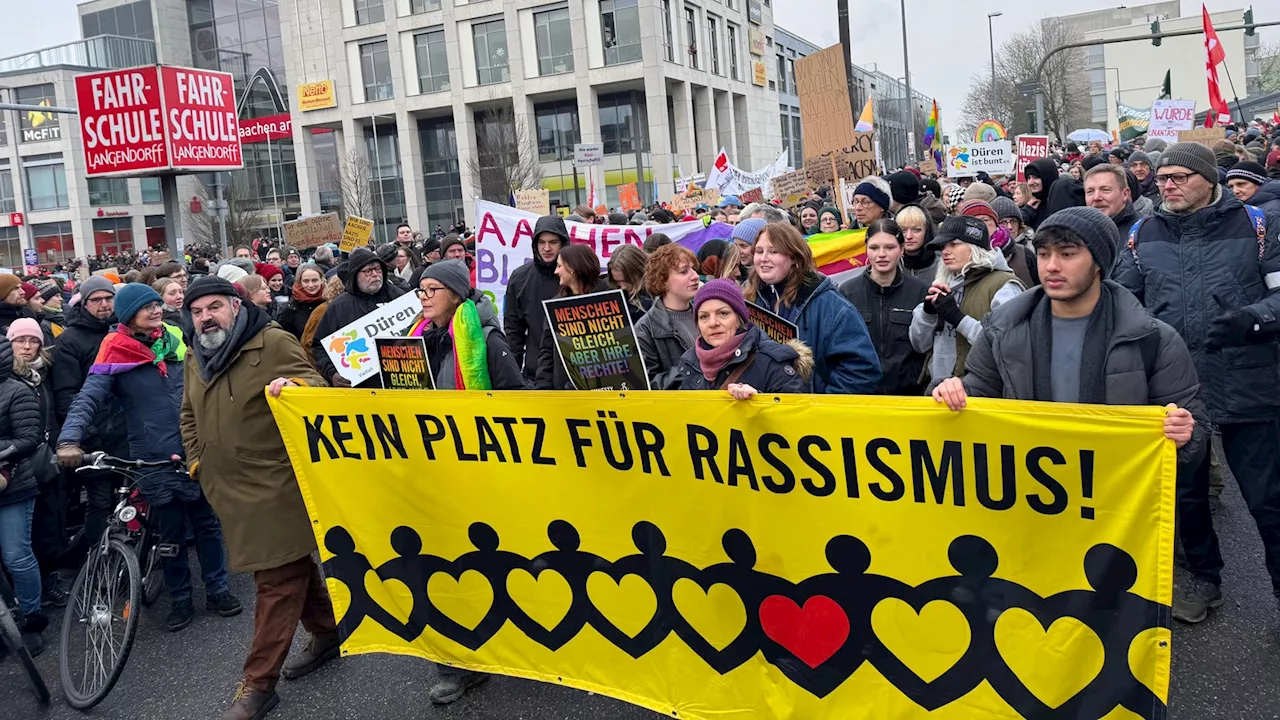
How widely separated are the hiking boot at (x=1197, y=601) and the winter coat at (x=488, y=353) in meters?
3.36

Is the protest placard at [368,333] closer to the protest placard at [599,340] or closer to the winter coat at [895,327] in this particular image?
the protest placard at [599,340]

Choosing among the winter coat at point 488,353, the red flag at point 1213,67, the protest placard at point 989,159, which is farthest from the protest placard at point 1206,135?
the winter coat at point 488,353

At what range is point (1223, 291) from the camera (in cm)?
432

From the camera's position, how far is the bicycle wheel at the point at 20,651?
4750 mm

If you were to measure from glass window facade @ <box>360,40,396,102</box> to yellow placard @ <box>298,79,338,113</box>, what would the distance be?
1963mm

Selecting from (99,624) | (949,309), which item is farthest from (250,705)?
(949,309)

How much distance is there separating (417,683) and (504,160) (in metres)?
46.1

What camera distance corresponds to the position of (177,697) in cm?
479

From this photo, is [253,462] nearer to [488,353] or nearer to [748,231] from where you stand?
[488,353]

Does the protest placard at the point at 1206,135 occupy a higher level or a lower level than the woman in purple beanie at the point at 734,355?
higher

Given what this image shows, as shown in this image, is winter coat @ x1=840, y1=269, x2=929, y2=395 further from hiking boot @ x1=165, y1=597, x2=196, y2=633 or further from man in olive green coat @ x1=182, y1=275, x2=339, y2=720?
hiking boot @ x1=165, y1=597, x2=196, y2=633

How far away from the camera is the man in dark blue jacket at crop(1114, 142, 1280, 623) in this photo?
13.9 feet

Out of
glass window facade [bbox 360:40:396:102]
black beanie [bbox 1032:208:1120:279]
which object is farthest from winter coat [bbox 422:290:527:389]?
glass window facade [bbox 360:40:396:102]

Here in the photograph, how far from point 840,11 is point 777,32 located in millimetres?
62807
